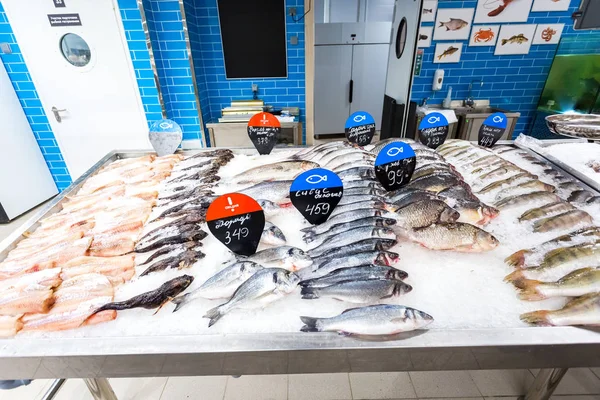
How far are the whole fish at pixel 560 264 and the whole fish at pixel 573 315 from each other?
0.46 feet

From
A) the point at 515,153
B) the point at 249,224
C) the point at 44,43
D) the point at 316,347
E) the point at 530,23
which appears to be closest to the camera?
the point at 316,347

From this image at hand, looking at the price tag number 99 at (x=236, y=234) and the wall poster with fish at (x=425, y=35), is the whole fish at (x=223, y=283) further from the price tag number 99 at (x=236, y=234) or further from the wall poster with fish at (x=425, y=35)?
the wall poster with fish at (x=425, y=35)

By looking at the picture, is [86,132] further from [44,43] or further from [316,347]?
[316,347]

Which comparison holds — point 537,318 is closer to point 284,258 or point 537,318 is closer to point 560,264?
point 560,264

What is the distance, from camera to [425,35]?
4.92m

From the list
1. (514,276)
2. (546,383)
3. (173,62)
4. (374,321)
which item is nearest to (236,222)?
(374,321)

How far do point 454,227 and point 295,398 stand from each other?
1527 mm

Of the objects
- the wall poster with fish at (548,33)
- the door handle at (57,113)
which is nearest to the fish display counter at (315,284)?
the door handle at (57,113)

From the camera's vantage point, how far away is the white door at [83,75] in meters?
3.58

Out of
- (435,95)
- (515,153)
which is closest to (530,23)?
(435,95)

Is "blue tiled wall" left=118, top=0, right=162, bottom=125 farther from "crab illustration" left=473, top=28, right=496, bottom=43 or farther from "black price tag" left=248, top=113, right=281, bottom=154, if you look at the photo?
"crab illustration" left=473, top=28, right=496, bottom=43

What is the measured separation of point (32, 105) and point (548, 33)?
8035mm

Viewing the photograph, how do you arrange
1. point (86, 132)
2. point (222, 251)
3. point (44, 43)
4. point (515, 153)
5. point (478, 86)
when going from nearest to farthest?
point (222, 251) < point (515, 153) < point (44, 43) < point (86, 132) < point (478, 86)

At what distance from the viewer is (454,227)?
1.28 m
